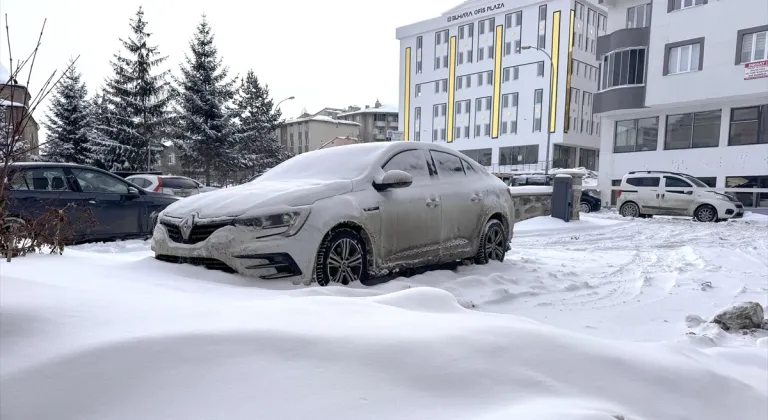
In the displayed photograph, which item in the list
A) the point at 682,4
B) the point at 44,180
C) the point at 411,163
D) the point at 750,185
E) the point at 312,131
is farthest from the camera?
the point at 312,131

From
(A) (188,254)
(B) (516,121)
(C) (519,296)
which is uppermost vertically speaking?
(B) (516,121)

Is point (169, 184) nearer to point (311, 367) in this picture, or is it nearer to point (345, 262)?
point (345, 262)

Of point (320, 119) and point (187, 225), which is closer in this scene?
point (187, 225)

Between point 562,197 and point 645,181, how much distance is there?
6746mm

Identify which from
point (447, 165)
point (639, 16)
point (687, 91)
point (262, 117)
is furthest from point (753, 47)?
point (262, 117)

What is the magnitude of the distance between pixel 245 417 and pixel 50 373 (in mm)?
638

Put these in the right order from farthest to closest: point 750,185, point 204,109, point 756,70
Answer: point 204,109, point 750,185, point 756,70

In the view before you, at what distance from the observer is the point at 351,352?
70.8 inches

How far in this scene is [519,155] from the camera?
5003 cm

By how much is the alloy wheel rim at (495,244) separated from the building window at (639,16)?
2498 cm

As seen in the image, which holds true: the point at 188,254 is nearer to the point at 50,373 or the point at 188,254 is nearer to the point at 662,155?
the point at 50,373

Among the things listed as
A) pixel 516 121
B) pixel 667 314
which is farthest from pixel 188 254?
pixel 516 121

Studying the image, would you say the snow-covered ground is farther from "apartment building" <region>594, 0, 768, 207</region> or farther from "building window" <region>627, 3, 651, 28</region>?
"building window" <region>627, 3, 651, 28</region>

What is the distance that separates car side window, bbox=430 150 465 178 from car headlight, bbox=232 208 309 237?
2264mm
